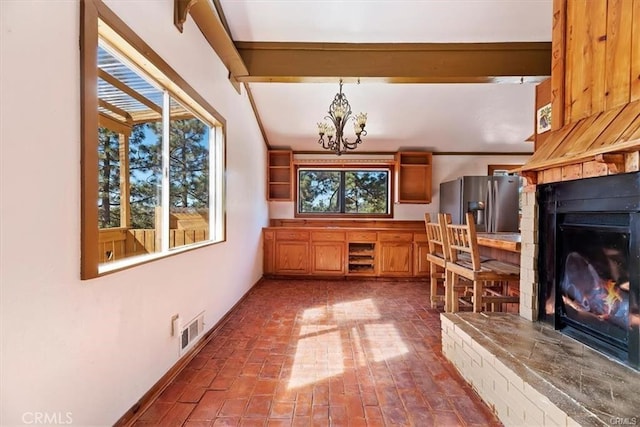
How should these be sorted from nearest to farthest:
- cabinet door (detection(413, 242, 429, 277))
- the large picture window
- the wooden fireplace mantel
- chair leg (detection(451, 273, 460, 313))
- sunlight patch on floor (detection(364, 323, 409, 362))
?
the wooden fireplace mantel → sunlight patch on floor (detection(364, 323, 409, 362)) → chair leg (detection(451, 273, 460, 313)) → cabinet door (detection(413, 242, 429, 277)) → the large picture window

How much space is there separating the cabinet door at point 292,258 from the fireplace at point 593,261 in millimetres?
3219

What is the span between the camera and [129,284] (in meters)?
1.51

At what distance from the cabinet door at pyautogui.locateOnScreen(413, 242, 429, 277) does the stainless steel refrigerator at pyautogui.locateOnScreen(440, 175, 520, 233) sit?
689mm

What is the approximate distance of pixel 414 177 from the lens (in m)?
5.16

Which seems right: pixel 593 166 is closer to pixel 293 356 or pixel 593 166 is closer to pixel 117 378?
pixel 293 356

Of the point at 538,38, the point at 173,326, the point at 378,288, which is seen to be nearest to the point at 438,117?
the point at 538,38

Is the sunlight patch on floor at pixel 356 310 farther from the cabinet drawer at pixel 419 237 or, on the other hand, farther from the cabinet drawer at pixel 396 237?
the cabinet drawer at pixel 419 237

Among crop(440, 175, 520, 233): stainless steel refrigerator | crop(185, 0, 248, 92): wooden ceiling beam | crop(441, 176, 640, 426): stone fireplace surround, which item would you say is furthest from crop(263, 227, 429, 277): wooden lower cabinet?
crop(441, 176, 640, 426): stone fireplace surround

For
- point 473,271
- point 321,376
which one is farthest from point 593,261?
point 321,376

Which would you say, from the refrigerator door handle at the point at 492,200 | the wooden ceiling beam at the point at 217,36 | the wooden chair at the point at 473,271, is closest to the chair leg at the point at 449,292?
the wooden chair at the point at 473,271

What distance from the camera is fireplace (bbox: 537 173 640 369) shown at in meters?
1.47

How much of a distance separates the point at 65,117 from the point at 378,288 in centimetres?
394

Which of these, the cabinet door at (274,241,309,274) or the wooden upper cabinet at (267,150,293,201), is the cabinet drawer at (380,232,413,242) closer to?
the cabinet door at (274,241,309,274)

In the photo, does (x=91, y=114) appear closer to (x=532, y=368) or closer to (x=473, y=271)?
(x=532, y=368)
